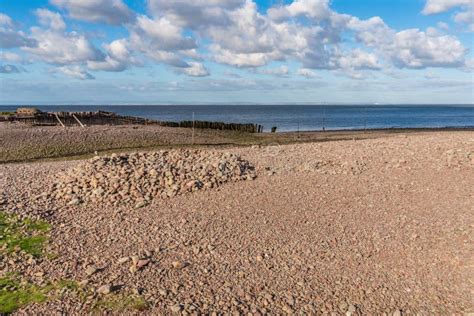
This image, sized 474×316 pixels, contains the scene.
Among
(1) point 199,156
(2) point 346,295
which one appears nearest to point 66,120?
(1) point 199,156

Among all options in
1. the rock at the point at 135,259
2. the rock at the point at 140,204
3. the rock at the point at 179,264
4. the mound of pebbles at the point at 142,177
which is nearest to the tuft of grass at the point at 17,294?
the rock at the point at 135,259

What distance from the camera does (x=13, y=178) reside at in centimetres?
1373

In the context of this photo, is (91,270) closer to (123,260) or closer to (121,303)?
(123,260)

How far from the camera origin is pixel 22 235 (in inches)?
328

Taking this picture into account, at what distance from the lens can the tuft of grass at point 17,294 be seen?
5.66 metres

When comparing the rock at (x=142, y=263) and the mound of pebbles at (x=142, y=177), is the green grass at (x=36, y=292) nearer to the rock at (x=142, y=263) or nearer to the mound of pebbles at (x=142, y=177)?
the rock at (x=142, y=263)

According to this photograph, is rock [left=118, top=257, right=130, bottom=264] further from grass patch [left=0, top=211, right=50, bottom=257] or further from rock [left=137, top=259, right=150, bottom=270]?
grass patch [left=0, top=211, right=50, bottom=257]

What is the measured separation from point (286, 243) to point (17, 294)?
427 centimetres

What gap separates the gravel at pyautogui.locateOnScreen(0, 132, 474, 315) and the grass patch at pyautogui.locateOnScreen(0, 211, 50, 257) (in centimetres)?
28

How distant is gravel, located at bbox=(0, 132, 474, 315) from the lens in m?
5.76

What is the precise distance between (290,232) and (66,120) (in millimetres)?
31270

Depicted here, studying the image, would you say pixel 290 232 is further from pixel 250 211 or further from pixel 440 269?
pixel 440 269

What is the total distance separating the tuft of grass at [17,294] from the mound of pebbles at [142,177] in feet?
12.1

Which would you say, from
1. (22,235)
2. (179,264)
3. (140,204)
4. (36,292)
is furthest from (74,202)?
(179,264)
